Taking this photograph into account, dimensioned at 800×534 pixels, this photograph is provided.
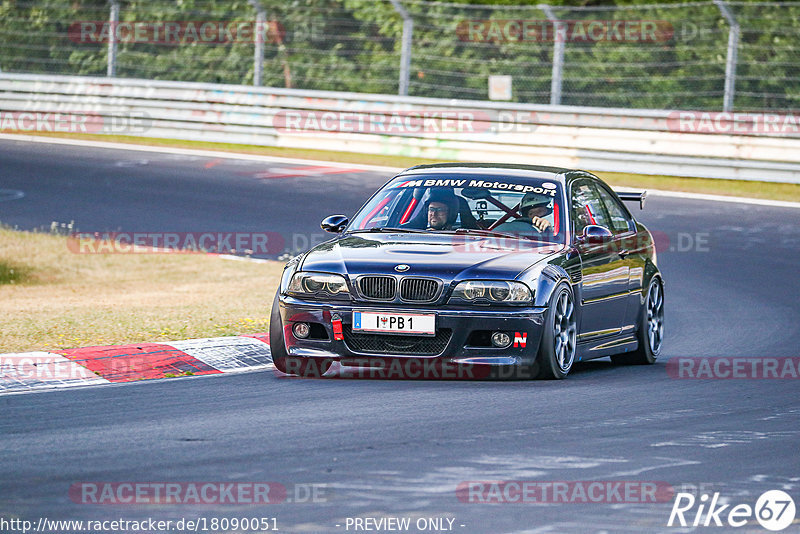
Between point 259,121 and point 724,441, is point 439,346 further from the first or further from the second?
point 259,121

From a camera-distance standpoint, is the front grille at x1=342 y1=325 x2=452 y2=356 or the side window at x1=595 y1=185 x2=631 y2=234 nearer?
the front grille at x1=342 y1=325 x2=452 y2=356

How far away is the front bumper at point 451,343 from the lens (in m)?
8.45

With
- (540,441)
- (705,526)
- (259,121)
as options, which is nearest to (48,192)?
(259,121)

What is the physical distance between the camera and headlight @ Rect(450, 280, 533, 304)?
8469 mm

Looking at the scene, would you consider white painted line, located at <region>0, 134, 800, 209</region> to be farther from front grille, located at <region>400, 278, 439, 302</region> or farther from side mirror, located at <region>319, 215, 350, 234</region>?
front grille, located at <region>400, 278, 439, 302</region>

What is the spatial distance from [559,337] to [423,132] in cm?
1535

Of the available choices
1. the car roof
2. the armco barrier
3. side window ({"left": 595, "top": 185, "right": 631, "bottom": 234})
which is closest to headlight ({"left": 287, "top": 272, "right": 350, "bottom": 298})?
the car roof

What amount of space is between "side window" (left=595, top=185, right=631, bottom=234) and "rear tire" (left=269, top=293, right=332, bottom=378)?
271 cm

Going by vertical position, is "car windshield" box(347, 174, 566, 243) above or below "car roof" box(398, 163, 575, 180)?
below

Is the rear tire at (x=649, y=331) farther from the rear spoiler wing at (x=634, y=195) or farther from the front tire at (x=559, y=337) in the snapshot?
the front tire at (x=559, y=337)

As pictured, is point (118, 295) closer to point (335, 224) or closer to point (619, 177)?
point (335, 224)

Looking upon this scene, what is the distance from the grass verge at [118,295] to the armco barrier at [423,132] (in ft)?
Answer: 25.5

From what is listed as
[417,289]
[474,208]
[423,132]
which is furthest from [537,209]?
[423,132]

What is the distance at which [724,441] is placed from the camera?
694 centimetres
